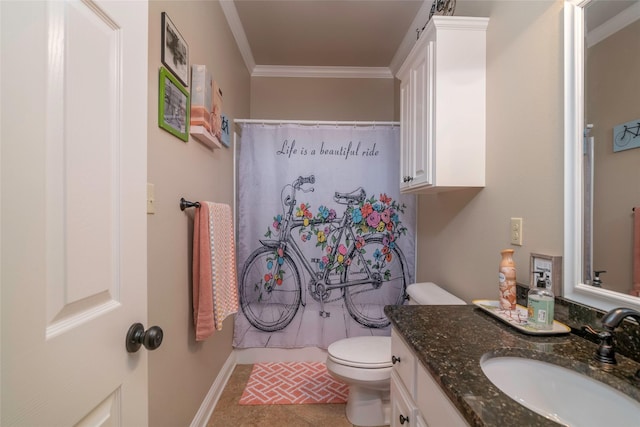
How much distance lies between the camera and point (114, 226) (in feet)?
1.90

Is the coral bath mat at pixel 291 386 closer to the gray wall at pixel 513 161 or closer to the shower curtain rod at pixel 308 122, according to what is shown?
the gray wall at pixel 513 161

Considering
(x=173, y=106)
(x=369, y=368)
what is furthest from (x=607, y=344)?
(x=173, y=106)

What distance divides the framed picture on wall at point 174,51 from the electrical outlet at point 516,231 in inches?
62.1

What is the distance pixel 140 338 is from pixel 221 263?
0.89 metres

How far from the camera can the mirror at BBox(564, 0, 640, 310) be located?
0.84 m

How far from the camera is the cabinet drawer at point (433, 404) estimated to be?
2.09 ft

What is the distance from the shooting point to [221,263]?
59.5 inches

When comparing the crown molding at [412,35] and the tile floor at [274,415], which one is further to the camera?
the crown molding at [412,35]

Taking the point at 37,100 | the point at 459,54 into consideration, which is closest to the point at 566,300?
the point at 459,54

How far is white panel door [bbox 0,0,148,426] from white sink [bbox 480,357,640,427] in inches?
34.8

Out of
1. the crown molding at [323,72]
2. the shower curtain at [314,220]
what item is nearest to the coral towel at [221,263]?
the shower curtain at [314,220]

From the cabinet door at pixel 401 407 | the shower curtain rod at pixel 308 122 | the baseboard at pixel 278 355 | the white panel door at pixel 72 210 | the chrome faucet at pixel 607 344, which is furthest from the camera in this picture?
the baseboard at pixel 278 355

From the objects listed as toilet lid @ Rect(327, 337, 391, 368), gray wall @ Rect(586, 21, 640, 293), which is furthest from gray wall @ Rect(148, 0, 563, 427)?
toilet lid @ Rect(327, 337, 391, 368)

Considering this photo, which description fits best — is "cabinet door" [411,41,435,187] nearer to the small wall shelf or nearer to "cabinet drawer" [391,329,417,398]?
"cabinet drawer" [391,329,417,398]
